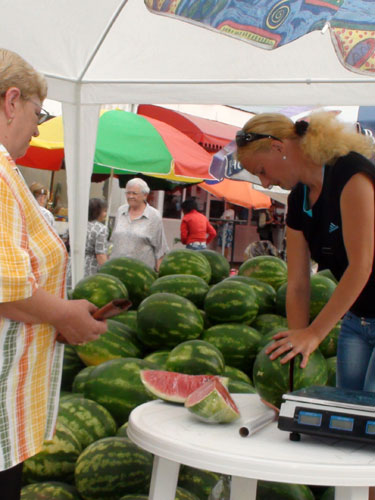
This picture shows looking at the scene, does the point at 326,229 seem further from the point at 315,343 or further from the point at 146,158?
the point at 146,158

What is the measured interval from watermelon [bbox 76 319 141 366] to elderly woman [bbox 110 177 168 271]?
2.60 metres

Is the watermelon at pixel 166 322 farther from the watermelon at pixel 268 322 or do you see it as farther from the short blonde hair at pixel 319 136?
the short blonde hair at pixel 319 136

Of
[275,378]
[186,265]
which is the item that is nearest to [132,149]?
[186,265]

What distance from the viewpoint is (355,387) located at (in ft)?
7.08

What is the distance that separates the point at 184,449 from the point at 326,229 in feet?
2.97

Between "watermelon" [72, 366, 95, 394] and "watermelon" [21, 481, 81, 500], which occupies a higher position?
"watermelon" [21, 481, 81, 500]

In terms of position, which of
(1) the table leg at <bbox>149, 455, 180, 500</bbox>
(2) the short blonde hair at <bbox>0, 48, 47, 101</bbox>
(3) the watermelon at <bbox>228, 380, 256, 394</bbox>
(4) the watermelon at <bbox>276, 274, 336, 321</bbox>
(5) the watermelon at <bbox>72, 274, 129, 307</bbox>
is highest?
(2) the short blonde hair at <bbox>0, 48, 47, 101</bbox>

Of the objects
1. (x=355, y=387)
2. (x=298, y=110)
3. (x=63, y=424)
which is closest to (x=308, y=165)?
(x=355, y=387)

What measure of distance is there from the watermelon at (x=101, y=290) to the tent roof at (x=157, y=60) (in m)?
1.25

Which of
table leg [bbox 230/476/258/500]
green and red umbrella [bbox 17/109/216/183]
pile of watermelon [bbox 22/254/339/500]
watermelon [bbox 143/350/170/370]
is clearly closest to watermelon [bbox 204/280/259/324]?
pile of watermelon [bbox 22/254/339/500]

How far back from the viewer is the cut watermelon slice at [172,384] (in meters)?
1.78

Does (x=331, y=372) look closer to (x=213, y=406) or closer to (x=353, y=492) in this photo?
(x=213, y=406)

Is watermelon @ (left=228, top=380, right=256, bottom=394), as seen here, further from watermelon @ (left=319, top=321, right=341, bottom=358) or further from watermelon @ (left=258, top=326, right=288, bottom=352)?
watermelon @ (left=319, top=321, right=341, bottom=358)

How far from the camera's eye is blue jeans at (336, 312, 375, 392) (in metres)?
2.11
